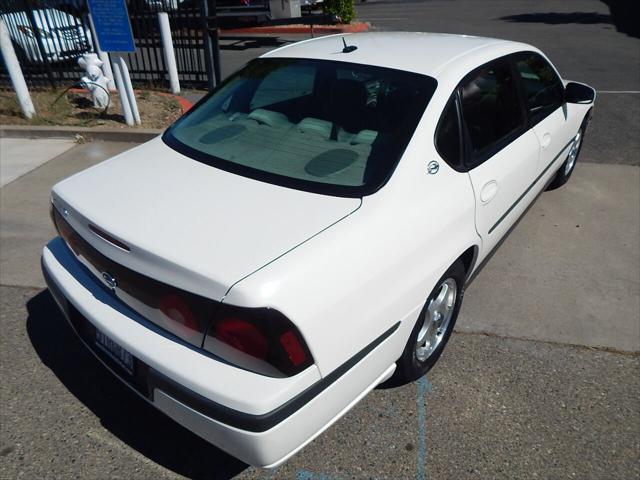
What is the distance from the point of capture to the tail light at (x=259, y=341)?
1.63m

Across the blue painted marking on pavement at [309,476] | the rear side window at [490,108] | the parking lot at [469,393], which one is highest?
the rear side window at [490,108]

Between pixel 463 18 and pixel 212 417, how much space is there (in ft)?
60.3

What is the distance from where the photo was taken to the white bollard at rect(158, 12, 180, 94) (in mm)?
7477

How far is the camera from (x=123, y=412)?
2.51 meters

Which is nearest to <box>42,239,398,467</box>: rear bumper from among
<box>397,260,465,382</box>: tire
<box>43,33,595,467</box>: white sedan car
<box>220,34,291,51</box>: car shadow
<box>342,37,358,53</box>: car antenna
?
<box>43,33,595,467</box>: white sedan car

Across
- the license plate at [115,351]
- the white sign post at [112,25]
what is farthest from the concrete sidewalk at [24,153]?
the license plate at [115,351]

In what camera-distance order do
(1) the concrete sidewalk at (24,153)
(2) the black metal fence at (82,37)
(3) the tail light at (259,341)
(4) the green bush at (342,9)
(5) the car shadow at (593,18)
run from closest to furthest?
(3) the tail light at (259,341) → (1) the concrete sidewalk at (24,153) → (2) the black metal fence at (82,37) → (4) the green bush at (342,9) → (5) the car shadow at (593,18)

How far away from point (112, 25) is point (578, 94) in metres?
5.06

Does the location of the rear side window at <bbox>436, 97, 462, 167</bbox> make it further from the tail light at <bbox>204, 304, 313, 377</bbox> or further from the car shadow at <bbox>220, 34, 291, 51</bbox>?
the car shadow at <bbox>220, 34, 291, 51</bbox>

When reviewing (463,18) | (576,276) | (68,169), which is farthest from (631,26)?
(68,169)

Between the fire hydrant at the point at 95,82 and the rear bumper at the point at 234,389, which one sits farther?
the fire hydrant at the point at 95,82

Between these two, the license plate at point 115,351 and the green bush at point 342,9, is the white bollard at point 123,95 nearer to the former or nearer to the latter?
the license plate at point 115,351

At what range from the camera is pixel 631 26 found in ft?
49.9

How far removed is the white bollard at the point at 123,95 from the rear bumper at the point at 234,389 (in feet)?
15.9
